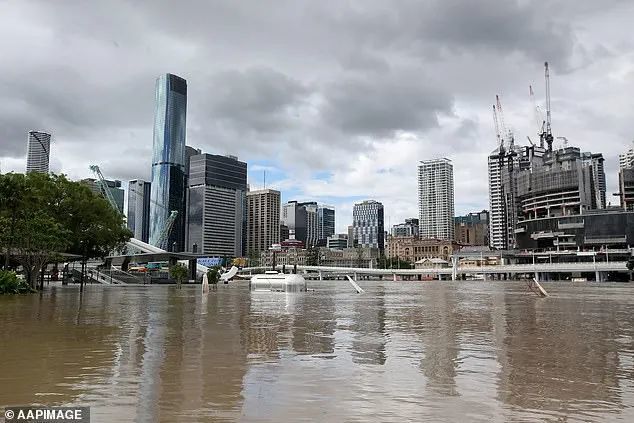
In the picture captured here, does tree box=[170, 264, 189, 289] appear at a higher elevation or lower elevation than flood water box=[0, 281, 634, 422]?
higher

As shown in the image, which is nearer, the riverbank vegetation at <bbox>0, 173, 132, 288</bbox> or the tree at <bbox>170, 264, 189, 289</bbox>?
the riverbank vegetation at <bbox>0, 173, 132, 288</bbox>

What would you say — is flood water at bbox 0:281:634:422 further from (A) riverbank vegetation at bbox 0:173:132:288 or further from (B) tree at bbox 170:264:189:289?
(B) tree at bbox 170:264:189:289

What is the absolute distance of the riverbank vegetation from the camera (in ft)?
157

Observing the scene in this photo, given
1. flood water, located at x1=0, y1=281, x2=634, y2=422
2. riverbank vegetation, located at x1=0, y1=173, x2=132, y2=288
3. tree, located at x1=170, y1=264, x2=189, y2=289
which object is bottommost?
flood water, located at x1=0, y1=281, x2=634, y2=422

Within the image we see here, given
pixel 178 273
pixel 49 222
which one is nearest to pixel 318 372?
pixel 49 222

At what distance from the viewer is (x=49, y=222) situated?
47.9 metres

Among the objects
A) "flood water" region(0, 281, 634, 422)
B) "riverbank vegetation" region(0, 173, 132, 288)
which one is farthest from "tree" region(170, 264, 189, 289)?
"flood water" region(0, 281, 634, 422)

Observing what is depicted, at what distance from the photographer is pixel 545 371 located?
1198 centimetres

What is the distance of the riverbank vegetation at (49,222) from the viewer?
157 feet

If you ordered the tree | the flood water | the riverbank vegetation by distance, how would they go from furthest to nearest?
the tree < the riverbank vegetation < the flood water

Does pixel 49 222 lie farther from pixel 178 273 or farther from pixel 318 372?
pixel 178 273

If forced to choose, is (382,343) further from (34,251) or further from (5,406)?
(34,251)

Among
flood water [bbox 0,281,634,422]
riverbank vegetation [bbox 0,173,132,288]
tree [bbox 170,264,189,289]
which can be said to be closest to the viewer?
flood water [bbox 0,281,634,422]

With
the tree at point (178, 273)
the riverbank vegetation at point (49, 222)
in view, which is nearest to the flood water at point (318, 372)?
the riverbank vegetation at point (49, 222)
